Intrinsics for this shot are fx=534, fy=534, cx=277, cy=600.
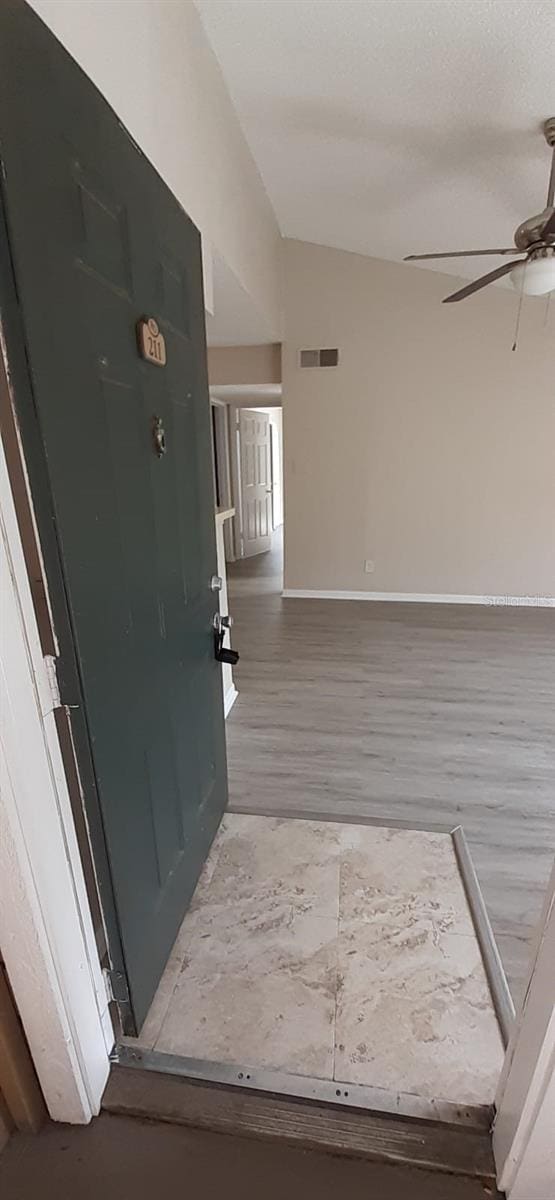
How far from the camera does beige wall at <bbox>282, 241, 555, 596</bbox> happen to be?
4340 millimetres

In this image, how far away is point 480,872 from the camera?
5.90ft

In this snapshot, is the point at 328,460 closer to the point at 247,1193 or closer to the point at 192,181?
the point at 192,181

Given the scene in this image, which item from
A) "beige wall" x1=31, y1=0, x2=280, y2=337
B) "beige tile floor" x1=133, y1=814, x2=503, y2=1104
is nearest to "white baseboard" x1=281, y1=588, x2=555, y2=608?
"beige wall" x1=31, y1=0, x2=280, y2=337

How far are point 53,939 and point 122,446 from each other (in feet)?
3.03

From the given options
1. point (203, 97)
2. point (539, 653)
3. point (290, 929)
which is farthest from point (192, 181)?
point (539, 653)

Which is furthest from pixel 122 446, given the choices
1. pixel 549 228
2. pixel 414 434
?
pixel 414 434

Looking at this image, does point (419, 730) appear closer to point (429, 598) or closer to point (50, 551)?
point (50, 551)

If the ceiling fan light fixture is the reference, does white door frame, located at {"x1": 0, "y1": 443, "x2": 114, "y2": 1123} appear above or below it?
below

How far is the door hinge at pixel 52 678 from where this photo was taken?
0.90 meters

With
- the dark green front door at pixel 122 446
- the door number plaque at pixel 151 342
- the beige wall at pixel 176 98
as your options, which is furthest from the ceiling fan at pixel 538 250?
the door number plaque at pixel 151 342

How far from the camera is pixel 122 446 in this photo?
106 centimetres

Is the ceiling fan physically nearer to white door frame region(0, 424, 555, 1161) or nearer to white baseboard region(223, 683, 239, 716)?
white baseboard region(223, 683, 239, 716)

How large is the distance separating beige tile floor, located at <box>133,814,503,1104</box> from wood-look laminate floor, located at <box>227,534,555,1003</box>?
162 millimetres

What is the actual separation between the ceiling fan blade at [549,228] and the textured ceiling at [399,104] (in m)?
0.51
